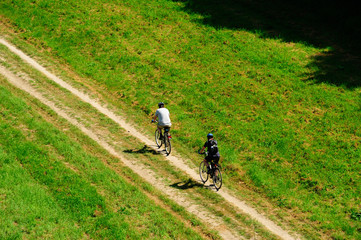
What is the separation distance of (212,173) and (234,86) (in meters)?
9.96

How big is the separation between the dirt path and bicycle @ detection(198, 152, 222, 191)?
39cm

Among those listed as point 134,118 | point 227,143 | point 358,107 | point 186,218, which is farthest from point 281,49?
point 186,218

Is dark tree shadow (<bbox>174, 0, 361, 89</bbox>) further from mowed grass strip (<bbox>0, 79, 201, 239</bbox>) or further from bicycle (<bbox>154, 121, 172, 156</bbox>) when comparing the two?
mowed grass strip (<bbox>0, 79, 201, 239</bbox>)

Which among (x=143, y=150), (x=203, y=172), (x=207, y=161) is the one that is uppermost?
(x=207, y=161)

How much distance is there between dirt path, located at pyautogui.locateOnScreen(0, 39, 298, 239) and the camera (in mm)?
13953

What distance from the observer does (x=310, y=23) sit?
31672 millimetres

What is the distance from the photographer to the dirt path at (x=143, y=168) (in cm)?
1395

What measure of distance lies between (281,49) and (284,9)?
8.53 meters

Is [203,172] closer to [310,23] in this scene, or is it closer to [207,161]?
[207,161]

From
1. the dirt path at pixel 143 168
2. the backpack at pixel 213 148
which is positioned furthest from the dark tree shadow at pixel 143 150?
the backpack at pixel 213 148

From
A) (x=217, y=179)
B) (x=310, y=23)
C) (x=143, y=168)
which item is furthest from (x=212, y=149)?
(x=310, y=23)

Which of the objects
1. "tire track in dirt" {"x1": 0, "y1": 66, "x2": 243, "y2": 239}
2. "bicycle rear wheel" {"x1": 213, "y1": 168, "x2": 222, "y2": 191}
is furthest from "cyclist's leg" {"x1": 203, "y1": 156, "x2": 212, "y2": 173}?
"tire track in dirt" {"x1": 0, "y1": 66, "x2": 243, "y2": 239}

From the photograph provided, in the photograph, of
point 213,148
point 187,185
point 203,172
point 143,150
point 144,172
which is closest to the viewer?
point 213,148

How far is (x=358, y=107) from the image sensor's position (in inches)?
866
